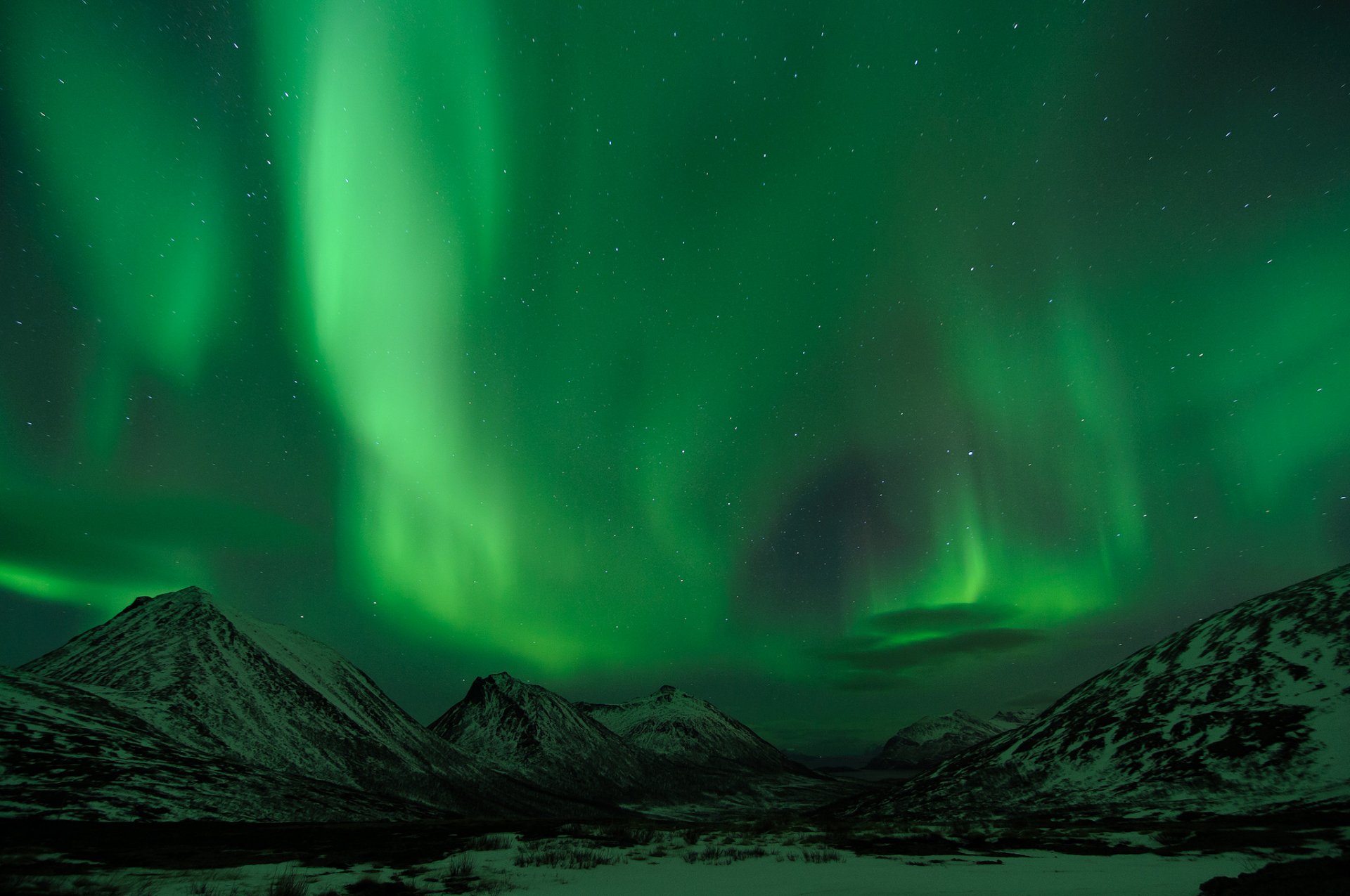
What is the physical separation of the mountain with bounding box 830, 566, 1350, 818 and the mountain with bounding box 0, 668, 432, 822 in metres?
107

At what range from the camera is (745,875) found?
70.3 feet

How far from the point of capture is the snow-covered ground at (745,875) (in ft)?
59.2

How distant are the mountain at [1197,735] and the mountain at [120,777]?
351 feet

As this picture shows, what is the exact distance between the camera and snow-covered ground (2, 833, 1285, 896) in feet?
59.2

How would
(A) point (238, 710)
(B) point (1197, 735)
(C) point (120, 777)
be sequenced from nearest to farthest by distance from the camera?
(C) point (120, 777)
(B) point (1197, 735)
(A) point (238, 710)

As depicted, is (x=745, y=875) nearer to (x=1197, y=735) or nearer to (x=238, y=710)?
(x=1197, y=735)

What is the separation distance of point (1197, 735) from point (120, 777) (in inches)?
6537

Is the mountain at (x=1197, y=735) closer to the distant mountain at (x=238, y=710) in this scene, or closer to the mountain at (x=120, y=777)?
the mountain at (x=120, y=777)

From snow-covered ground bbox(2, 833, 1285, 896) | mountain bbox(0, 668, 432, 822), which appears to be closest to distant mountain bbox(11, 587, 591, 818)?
mountain bbox(0, 668, 432, 822)

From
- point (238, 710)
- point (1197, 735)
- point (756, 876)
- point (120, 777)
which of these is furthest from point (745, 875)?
point (238, 710)

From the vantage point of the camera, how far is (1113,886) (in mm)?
17531

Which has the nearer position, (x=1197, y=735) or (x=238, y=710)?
(x=1197, y=735)

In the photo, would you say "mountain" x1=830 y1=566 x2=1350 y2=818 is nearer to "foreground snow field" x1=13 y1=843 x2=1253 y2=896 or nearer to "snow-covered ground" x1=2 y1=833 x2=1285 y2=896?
"snow-covered ground" x1=2 y1=833 x2=1285 y2=896

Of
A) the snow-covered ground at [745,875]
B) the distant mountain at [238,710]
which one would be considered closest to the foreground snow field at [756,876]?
the snow-covered ground at [745,875]
